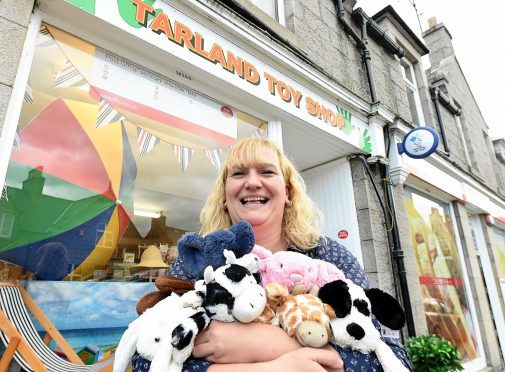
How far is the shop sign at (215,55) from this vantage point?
2160 millimetres

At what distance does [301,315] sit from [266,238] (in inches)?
21.8

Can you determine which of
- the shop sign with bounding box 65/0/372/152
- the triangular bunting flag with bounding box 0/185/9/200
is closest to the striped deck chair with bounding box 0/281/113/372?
the triangular bunting flag with bounding box 0/185/9/200

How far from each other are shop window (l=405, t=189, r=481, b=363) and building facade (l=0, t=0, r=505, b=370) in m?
0.05

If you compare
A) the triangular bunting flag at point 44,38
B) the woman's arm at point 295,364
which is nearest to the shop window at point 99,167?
the triangular bunting flag at point 44,38

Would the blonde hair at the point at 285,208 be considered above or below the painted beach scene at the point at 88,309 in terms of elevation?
above

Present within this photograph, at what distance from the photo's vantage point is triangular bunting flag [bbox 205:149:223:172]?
2738 mm

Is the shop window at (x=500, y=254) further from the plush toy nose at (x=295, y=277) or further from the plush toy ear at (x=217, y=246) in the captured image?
the plush toy ear at (x=217, y=246)

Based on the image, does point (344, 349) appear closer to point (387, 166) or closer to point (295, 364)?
point (295, 364)

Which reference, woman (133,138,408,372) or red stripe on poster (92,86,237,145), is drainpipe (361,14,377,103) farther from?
woman (133,138,408,372)

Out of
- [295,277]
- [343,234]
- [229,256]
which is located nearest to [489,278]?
[343,234]

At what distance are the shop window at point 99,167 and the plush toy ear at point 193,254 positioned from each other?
4.22 feet

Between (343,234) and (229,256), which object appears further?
(343,234)

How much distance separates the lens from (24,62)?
5.85ft

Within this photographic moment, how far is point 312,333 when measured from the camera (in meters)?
0.87
